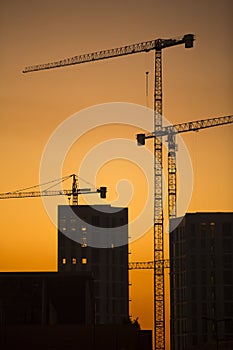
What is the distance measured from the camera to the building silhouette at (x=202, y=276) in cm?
18250

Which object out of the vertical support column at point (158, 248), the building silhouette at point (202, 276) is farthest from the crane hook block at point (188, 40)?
the building silhouette at point (202, 276)

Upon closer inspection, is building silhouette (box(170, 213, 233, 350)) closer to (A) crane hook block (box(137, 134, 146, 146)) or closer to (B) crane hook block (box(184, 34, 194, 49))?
(A) crane hook block (box(137, 134, 146, 146))

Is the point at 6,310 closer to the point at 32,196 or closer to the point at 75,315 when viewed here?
the point at 75,315

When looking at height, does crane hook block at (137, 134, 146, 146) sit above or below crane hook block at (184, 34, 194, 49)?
below

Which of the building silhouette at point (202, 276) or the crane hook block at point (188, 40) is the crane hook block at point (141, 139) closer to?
the crane hook block at point (188, 40)

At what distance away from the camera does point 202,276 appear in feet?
637

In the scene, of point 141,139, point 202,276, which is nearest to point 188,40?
point 141,139

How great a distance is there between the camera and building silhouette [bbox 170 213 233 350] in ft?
599

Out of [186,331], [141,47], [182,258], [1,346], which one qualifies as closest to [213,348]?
[1,346]

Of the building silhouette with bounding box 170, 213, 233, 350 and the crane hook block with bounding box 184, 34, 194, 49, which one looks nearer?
the crane hook block with bounding box 184, 34, 194, 49

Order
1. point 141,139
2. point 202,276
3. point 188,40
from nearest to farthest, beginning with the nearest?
1. point 188,40
2. point 141,139
3. point 202,276

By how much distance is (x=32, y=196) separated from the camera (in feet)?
624

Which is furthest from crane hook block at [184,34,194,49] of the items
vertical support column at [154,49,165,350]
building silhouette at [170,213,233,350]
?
building silhouette at [170,213,233,350]

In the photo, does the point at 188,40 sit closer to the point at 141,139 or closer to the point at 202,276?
the point at 141,139
